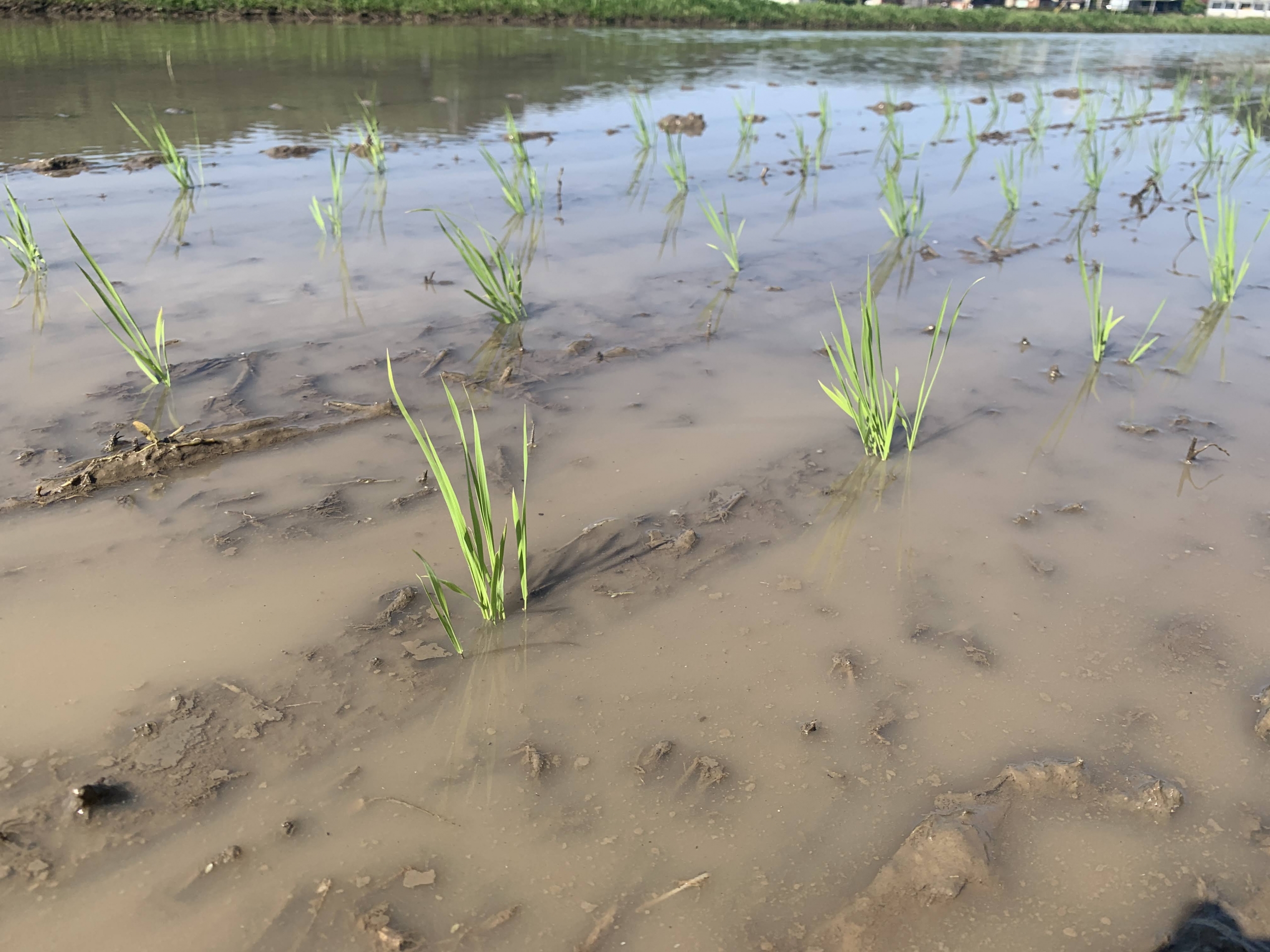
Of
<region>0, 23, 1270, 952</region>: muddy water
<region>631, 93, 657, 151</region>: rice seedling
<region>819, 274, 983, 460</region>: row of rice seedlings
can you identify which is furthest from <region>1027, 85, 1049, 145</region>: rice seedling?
<region>819, 274, 983, 460</region>: row of rice seedlings

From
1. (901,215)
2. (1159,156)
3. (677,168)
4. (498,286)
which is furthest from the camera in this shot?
(1159,156)

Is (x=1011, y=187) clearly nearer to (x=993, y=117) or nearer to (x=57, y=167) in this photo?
(x=993, y=117)

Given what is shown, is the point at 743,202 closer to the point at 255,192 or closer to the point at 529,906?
the point at 255,192

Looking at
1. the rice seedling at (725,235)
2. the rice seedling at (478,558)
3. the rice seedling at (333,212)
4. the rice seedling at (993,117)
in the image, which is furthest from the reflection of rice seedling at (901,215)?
the rice seedling at (993,117)

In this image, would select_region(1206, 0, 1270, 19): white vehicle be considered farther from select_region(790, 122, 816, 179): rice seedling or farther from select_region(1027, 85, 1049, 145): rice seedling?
select_region(790, 122, 816, 179): rice seedling

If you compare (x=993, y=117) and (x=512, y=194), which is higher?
(x=993, y=117)

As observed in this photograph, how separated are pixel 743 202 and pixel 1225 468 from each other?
3.46 m

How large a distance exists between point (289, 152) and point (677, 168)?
9.09 ft

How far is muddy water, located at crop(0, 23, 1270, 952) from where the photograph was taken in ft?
4.39

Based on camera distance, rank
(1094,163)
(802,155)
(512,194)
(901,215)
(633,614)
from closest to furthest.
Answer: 1. (633,614)
2. (901,215)
3. (512,194)
4. (1094,163)
5. (802,155)

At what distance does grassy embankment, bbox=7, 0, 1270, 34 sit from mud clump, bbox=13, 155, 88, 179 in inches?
400

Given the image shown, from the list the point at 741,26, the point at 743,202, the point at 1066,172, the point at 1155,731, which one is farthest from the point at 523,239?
the point at 741,26

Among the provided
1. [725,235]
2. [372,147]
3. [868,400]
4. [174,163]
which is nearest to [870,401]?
[868,400]

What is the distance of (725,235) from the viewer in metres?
4.01
